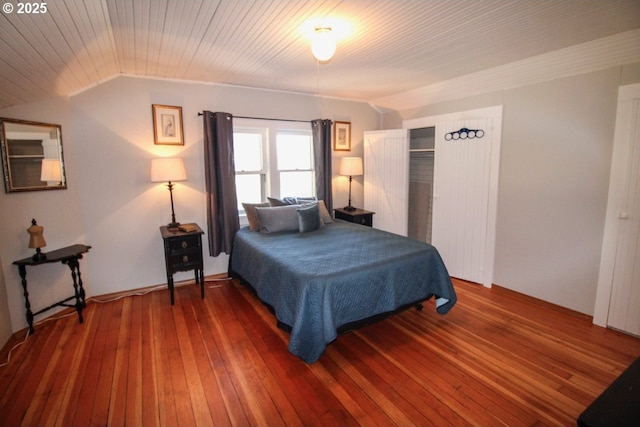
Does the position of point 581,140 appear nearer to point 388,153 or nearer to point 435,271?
point 435,271

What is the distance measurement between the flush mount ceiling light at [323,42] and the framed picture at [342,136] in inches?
97.8

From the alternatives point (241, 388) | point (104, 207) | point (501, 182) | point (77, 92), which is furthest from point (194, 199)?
point (501, 182)

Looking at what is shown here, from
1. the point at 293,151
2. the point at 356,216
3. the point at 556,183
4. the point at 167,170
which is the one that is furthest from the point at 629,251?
the point at 167,170

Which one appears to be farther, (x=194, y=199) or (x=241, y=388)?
(x=194, y=199)

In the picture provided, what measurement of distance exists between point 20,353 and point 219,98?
121 inches

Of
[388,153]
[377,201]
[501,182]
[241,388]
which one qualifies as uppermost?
[388,153]

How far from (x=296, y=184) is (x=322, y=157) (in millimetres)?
554

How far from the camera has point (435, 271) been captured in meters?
2.82

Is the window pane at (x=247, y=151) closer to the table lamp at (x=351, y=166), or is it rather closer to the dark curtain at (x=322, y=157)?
the dark curtain at (x=322, y=157)

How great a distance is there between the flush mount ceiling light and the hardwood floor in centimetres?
226

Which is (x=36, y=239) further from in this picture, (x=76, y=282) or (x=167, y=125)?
(x=167, y=125)

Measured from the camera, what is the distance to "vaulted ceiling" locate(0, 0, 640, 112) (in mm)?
1881

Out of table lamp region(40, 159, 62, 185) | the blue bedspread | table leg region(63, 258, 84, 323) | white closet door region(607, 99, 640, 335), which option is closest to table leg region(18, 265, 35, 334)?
table leg region(63, 258, 84, 323)

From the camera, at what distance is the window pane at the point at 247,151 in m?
4.06
